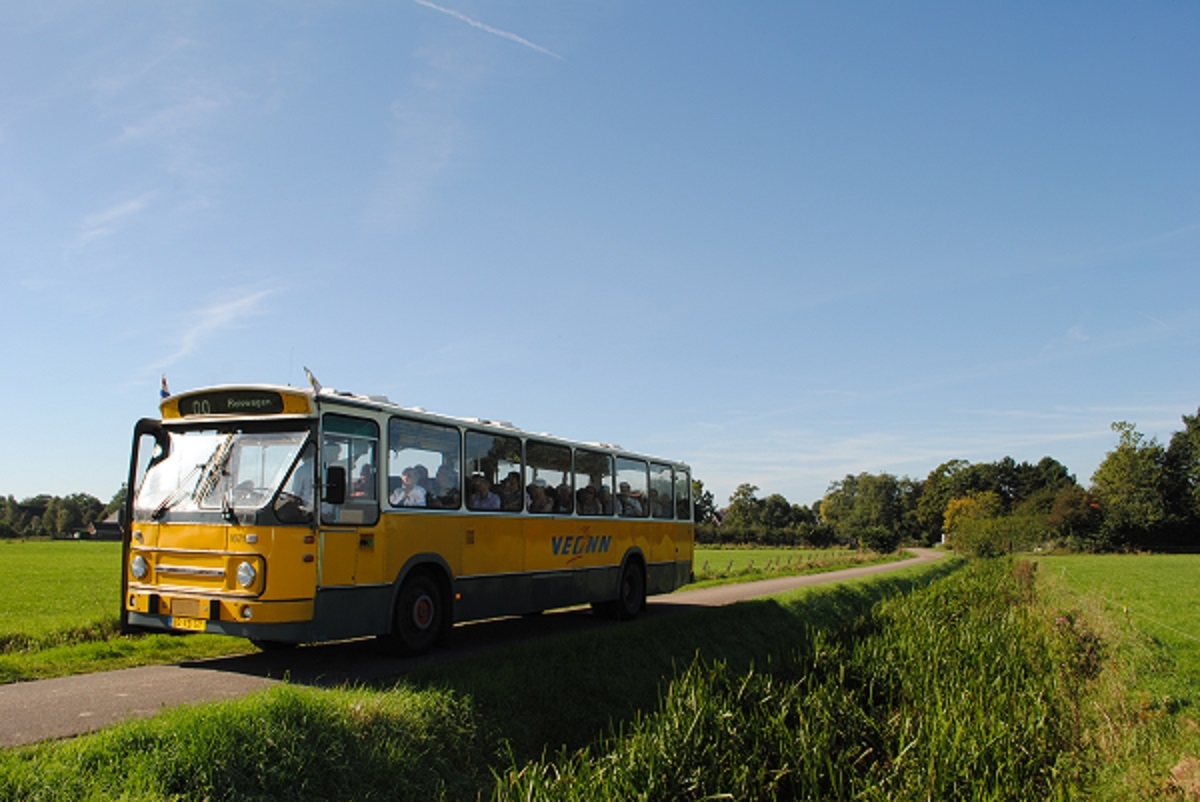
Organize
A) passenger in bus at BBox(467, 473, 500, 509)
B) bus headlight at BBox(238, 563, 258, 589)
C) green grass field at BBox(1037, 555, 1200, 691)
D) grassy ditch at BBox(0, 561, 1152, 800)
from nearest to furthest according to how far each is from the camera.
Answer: grassy ditch at BBox(0, 561, 1152, 800), bus headlight at BBox(238, 563, 258, 589), passenger in bus at BBox(467, 473, 500, 509), green grass field at BBox(1037, 555, 1200, 691)

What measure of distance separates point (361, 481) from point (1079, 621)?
1456 centimetres

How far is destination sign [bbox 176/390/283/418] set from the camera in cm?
1021

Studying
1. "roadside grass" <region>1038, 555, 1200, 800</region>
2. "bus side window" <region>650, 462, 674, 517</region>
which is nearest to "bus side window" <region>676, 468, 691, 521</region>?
"bus side window" <region>650, 462, 674, 517</region>

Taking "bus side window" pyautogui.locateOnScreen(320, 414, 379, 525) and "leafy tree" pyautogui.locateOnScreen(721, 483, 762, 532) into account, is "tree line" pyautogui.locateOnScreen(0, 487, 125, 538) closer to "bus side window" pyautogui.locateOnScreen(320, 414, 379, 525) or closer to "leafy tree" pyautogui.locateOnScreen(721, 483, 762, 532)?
"leafy tree" pyautogui.locateOnScreen(721, 483, 762, 532)

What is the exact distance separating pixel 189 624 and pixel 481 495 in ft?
13.5

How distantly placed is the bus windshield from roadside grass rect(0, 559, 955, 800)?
8.40 feet

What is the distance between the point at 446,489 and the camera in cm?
1206

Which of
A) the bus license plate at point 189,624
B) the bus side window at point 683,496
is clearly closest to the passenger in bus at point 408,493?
the bus license plate at point 189,624

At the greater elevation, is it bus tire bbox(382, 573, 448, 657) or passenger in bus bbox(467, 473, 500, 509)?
passenger in bus bbox(467, 473, 500, 509)

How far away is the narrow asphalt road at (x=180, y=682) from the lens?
7.43 m

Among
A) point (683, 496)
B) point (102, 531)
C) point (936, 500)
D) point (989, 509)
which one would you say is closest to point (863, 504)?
point (936, 500)

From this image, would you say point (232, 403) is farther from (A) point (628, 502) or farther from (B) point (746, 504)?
(B) point (746, 504)

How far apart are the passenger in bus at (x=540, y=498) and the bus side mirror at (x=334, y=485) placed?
433cm

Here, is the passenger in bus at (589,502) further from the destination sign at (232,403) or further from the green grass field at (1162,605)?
the green grass field at (1162,605)
